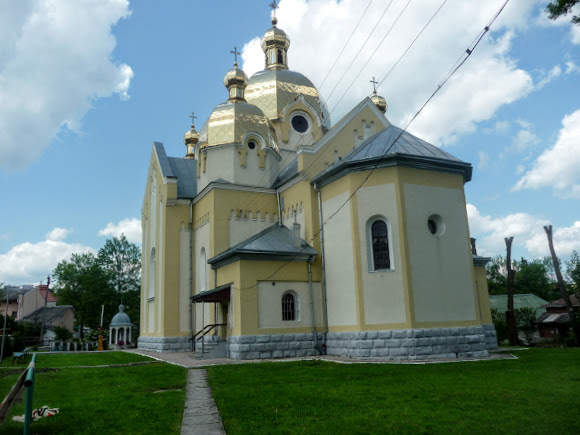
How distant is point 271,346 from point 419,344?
524 cm

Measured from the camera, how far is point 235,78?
2678 cm

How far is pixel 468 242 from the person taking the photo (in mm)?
17203

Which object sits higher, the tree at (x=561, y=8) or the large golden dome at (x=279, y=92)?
the large golden dome at (x=279, y=92)

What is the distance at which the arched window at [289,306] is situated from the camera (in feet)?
59.6

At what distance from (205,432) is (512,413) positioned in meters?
4.38

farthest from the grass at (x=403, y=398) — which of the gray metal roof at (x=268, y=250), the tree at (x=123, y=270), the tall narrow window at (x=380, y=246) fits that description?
the tree at (x=123, y=270)

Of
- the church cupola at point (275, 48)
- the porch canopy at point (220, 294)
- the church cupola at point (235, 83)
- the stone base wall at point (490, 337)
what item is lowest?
the stone base wall at point (490, 337)

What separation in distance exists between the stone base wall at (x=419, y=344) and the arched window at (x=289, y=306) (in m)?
A: 2.61

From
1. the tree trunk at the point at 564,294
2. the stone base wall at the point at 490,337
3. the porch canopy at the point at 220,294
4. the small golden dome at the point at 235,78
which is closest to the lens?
the porch canopy at the point at 220,294

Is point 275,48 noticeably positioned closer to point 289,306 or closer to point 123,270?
point 289,306

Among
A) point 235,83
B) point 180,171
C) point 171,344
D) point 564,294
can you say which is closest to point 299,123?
point 235,83

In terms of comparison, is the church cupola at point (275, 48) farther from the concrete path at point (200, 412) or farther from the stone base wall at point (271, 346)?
the concrete path at point (200, 412)

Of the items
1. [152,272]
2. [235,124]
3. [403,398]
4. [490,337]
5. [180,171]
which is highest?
[235,124]

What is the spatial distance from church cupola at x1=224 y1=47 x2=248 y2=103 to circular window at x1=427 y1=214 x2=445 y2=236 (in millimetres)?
13693
